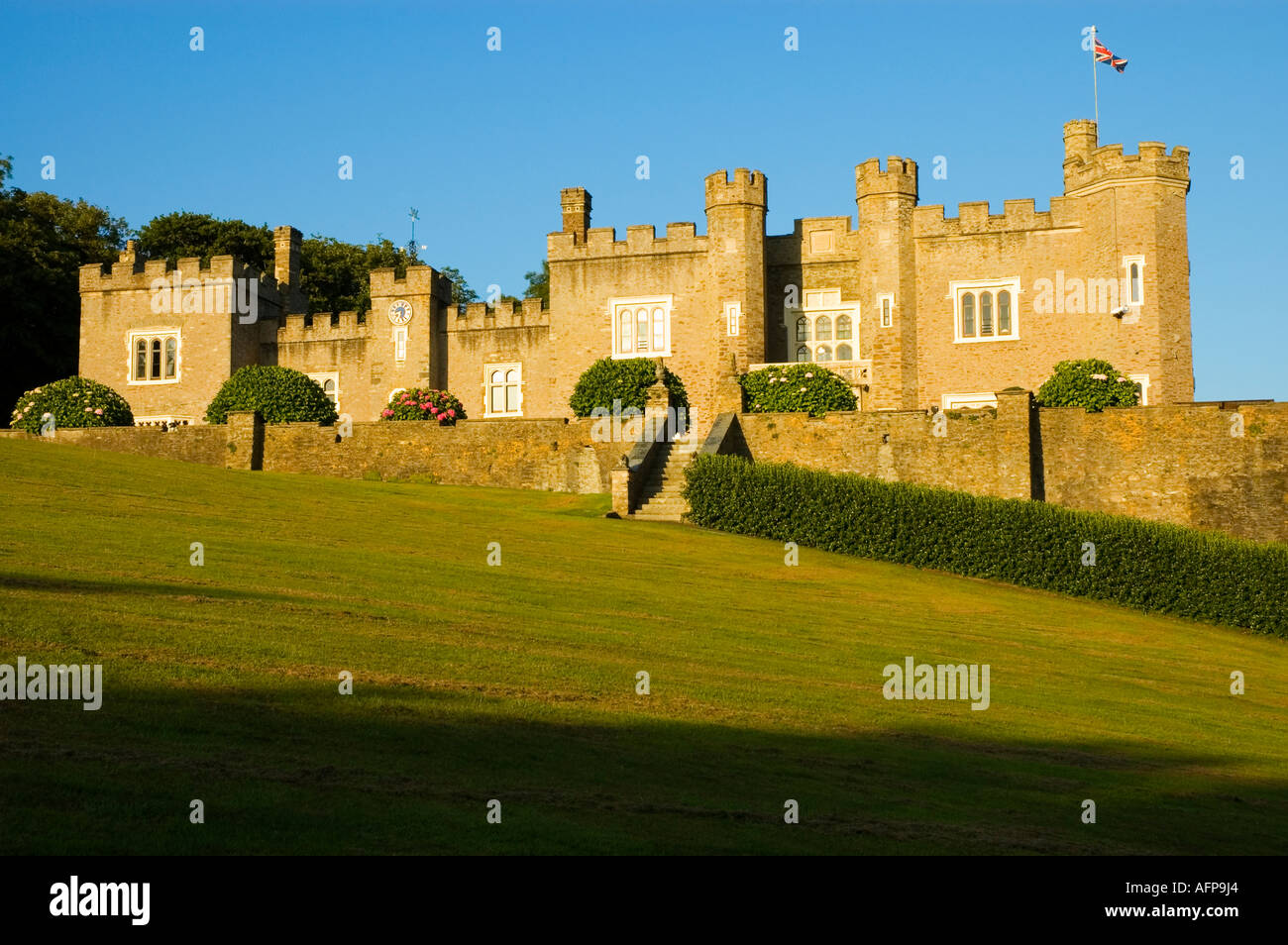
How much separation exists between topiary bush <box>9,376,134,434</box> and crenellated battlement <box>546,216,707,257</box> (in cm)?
1558

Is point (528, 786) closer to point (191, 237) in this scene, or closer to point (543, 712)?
point (543, 712)

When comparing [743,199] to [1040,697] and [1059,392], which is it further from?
A: [1040,697]

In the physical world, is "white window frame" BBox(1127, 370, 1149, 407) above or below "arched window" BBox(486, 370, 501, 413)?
below

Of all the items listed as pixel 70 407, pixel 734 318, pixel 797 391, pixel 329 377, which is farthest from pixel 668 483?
pixel 329 377

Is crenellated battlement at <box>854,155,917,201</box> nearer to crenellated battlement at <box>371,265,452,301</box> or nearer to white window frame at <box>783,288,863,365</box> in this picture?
white window frame at <box>783,288,863,365</box>

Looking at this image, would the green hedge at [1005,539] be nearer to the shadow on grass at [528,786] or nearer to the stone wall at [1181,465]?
the stone wall at [1181,465]

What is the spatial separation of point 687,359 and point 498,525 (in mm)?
19339

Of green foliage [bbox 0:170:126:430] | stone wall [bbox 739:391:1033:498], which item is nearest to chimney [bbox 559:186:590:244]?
stone wall [bbox 739:391:1033:498]

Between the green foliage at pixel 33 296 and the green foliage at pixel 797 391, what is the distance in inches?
1185

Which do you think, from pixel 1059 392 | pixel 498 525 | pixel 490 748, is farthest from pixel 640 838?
pixel 1059 392

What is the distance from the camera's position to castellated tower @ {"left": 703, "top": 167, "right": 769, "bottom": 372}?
45656 millimetres

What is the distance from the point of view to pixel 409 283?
50062mm

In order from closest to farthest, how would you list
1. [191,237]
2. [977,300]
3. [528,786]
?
[528,786], [977,300], [191,237]

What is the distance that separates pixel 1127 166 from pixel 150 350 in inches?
1375
